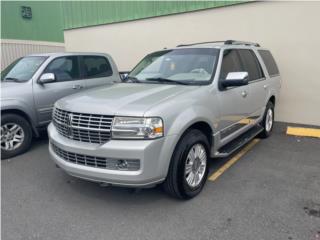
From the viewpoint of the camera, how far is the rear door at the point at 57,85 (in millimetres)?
5953

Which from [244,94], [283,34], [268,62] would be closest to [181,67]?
[244,94]

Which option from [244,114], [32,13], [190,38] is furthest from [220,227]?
[32,13]

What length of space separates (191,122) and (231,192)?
46.4 inches

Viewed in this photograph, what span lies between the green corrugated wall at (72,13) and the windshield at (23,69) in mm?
4173

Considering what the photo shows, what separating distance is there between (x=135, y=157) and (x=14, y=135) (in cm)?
350

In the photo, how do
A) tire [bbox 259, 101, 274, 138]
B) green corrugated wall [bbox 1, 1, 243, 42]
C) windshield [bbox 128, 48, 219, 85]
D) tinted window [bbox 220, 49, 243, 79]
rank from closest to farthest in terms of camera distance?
windshield [bbox 128, 48, 219, 85]
tinted window [bbox 220, 49, 243, 79]
tire [bbox 259, 101, 274, 138]
green corrugated wall [bbox 1, 1, 243, 42]

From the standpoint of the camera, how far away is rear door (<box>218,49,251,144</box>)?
4.33m

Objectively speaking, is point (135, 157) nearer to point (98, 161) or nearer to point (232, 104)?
point (98, 161)

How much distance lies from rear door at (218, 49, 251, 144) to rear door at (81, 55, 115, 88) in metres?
3.27

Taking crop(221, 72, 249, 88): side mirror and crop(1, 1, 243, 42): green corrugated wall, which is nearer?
crop(221, 72, 249, 88): side mirror

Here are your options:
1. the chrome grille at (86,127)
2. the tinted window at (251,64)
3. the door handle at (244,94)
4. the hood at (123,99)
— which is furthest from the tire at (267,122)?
the chrome grille at (86,127)

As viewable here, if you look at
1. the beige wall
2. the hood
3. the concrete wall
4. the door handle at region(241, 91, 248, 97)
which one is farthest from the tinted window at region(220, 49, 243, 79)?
the concrete wall

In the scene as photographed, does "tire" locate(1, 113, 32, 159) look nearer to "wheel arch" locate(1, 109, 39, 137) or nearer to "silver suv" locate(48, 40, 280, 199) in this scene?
"wheel arch" locate(1, 109, 39, 137)

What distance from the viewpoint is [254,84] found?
532cm
